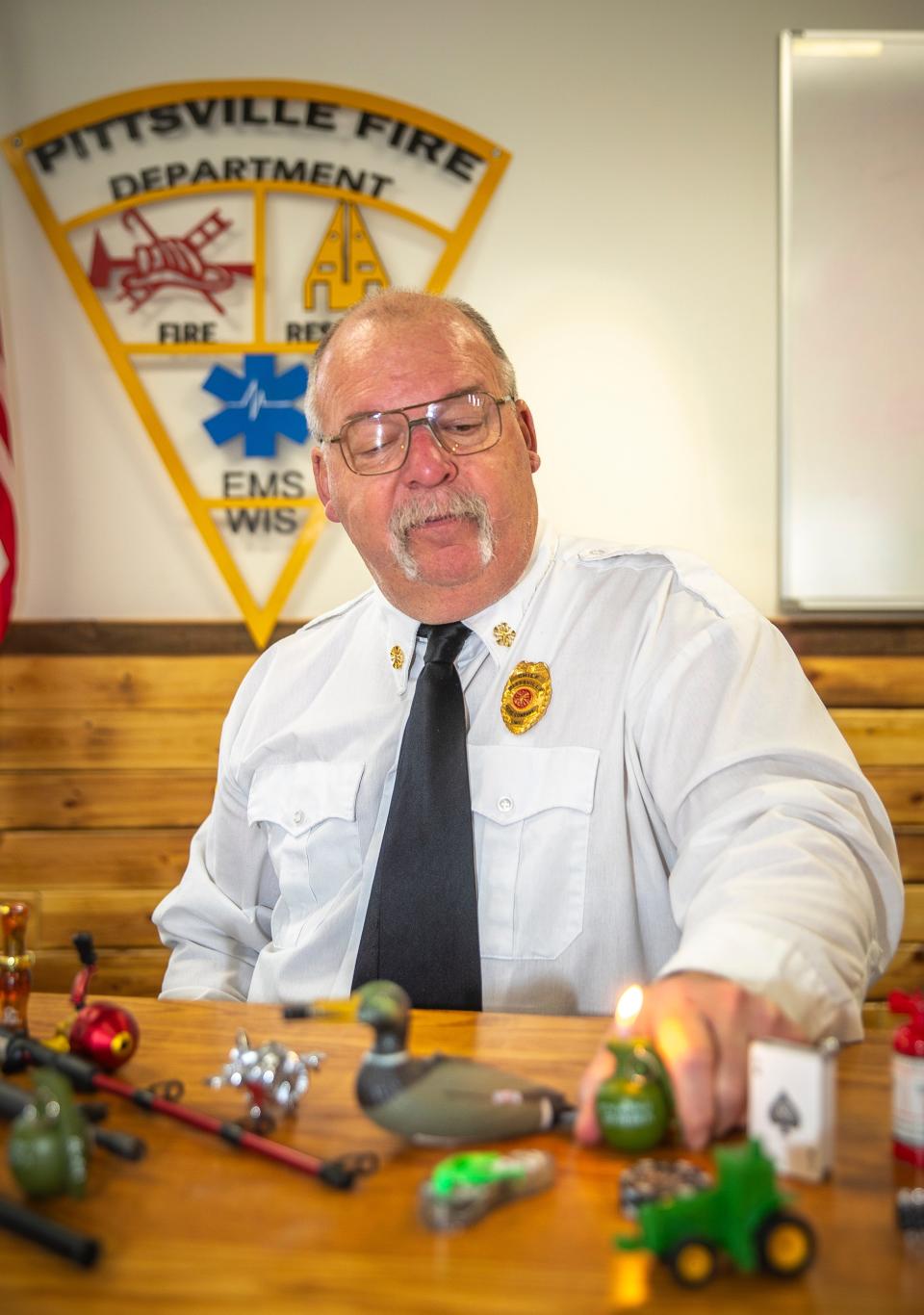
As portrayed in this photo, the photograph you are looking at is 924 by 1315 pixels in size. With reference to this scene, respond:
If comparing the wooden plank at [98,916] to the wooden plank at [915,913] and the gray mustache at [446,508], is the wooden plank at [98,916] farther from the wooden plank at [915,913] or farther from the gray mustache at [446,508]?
the wooden plank at [915,913]

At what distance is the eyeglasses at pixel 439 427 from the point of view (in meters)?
1.69

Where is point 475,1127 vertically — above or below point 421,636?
below

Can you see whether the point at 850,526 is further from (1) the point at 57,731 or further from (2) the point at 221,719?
(1) the point at 57,731

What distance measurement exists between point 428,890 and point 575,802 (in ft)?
0.75

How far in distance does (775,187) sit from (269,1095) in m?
2.54

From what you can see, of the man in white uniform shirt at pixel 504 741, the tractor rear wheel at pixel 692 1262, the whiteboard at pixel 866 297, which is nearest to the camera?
the tractor rear wheel at pixel 692 1262

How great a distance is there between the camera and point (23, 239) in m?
2.87

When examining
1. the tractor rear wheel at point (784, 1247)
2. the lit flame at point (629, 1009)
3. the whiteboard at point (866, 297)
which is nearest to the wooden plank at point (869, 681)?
the whiteboard at point (866, 297)

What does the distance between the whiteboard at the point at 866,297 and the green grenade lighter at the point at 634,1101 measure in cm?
207

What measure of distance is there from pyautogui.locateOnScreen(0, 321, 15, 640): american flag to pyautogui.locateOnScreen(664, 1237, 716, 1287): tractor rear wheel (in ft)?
7.55

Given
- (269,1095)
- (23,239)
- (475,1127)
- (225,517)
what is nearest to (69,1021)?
(269,1095)

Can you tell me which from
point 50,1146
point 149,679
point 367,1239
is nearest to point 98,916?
point 149,679

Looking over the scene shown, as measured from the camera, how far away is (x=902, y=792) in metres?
2.74

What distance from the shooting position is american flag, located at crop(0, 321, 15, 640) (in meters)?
2.65
